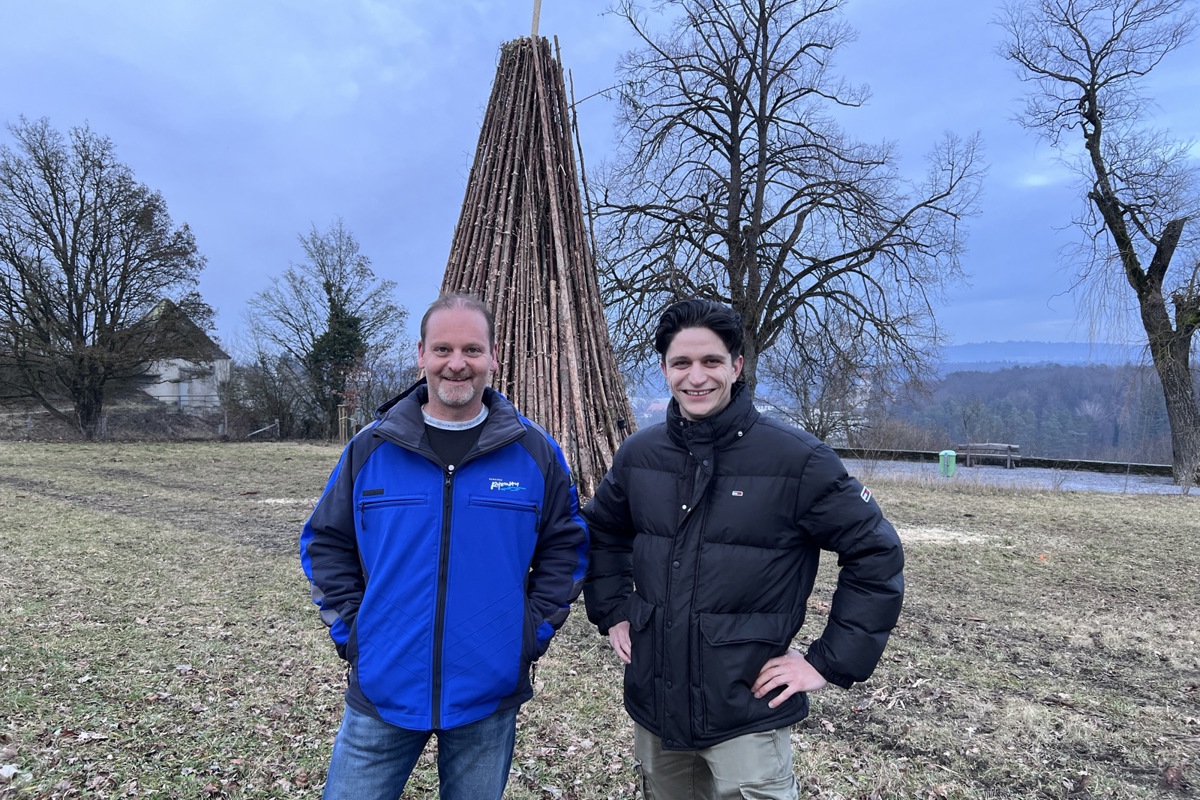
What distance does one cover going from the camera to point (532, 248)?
182 inches

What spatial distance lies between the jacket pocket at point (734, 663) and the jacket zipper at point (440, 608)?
0.64 m

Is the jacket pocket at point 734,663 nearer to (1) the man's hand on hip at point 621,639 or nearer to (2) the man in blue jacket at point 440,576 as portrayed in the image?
(1) the man's hand on hip at point 621,639

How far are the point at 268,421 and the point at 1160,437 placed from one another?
27.2 metres

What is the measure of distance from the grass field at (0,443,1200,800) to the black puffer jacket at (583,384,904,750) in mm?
1290

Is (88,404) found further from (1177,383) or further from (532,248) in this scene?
(1177,383)

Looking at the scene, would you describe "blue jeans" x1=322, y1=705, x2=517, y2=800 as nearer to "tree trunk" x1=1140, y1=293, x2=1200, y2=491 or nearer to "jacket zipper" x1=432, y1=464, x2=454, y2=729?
"jacket zipper" x1=432, y1=464, x2=454, y2=729

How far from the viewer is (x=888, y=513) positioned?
30.2 feet

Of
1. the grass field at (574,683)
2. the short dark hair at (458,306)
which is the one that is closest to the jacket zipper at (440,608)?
the short dark hair at (458,306)

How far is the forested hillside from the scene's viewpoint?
1335cm

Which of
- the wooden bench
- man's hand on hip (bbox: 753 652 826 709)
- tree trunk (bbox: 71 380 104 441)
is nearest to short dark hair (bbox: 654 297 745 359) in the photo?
man's hand on hip (bbox: 753 652 826 709)

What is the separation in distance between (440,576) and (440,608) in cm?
8

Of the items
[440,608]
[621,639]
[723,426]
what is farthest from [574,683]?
[723,426]

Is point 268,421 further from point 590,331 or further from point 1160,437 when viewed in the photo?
point 1160,437

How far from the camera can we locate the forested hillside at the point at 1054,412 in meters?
13.4
